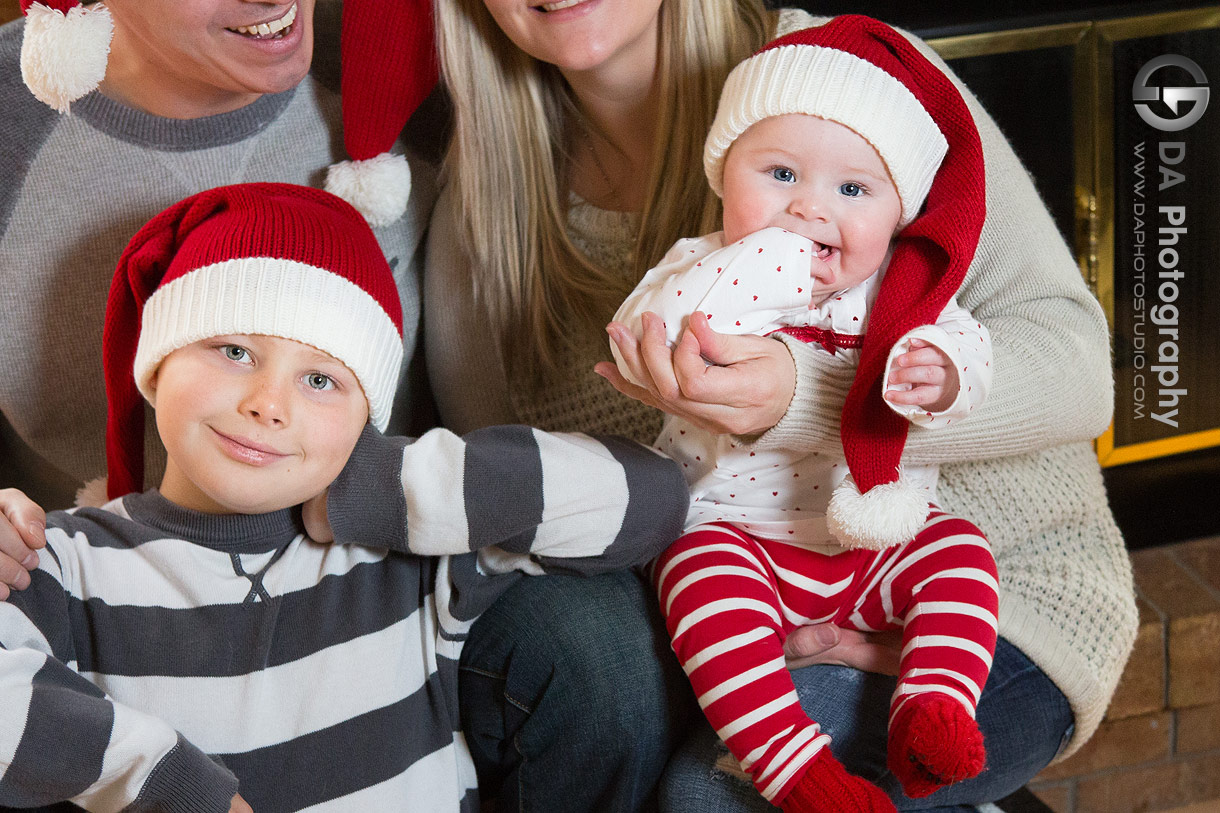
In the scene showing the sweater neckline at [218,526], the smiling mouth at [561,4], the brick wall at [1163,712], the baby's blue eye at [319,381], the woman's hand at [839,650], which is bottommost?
the brick wall at [1163,712]

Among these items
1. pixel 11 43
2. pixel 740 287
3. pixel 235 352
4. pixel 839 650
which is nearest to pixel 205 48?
pixel 11 43

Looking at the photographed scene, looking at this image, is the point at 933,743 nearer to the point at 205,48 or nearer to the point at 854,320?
the point at 854,320

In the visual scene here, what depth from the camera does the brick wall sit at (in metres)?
1.89

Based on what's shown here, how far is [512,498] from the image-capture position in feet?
3.50

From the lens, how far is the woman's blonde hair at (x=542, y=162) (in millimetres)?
1323

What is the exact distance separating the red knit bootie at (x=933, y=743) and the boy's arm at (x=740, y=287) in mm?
385

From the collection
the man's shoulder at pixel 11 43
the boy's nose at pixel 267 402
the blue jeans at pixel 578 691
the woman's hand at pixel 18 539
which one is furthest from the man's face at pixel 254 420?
the man's shoulder at pixel 11 43

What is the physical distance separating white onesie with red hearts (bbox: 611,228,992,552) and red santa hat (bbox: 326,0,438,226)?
41 cm

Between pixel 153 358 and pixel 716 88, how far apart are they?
27.9 inches

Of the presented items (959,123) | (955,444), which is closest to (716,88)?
(959,123)

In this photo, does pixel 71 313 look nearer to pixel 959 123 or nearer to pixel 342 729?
pixel 342 729

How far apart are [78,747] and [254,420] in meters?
0.30

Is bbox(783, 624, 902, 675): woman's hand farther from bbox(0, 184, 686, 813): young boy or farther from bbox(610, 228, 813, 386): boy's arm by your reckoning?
bbox(610, 228, 813, 386): boy's arm

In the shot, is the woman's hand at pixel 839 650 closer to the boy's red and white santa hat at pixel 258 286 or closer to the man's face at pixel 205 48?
the boy's red and white santa hat at pixel 258 286
